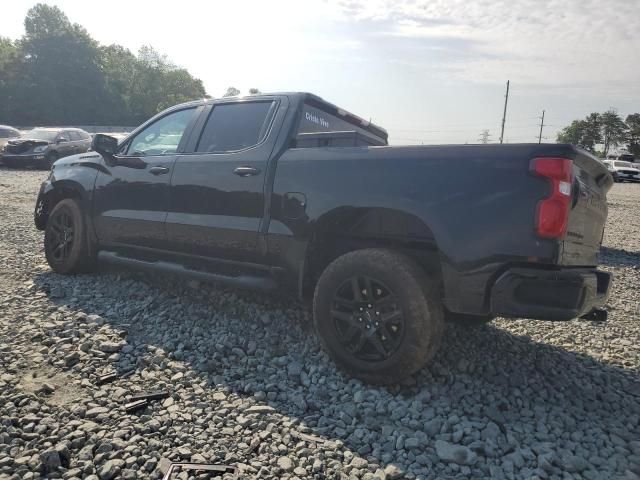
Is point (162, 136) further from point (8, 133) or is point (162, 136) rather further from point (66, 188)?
point (8, 133)

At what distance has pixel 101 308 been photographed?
Answer: 14.1ft

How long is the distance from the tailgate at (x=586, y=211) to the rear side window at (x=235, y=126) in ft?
7.50

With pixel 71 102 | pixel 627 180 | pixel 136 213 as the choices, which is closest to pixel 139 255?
pixel 136 213

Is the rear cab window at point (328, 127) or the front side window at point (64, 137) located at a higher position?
the front side window at point (64, 137)

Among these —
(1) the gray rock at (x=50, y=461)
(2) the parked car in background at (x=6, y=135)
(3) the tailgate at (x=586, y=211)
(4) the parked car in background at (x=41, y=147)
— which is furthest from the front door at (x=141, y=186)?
(2) the parked car in background at (x=6, y=135)

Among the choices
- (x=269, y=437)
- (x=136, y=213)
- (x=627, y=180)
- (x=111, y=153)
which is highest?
(x=627, y=180)

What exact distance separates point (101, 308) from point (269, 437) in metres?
2.46

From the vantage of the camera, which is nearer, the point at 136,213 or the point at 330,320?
the point at 330,320

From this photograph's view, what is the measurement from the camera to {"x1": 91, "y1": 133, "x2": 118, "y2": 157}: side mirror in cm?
474

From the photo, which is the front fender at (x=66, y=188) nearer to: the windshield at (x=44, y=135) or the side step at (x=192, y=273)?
the side step at (x=192, y=273)

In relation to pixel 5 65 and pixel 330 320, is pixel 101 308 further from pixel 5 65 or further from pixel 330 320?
pixel 5 65

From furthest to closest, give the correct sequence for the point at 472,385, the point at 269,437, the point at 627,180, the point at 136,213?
the point at 627,180, the point at 136,213, the point at 472,385, the point at 269,437

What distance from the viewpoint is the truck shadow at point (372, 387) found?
2559 mm

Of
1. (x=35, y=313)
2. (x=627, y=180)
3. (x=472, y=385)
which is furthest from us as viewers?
(x=627, y=180)
